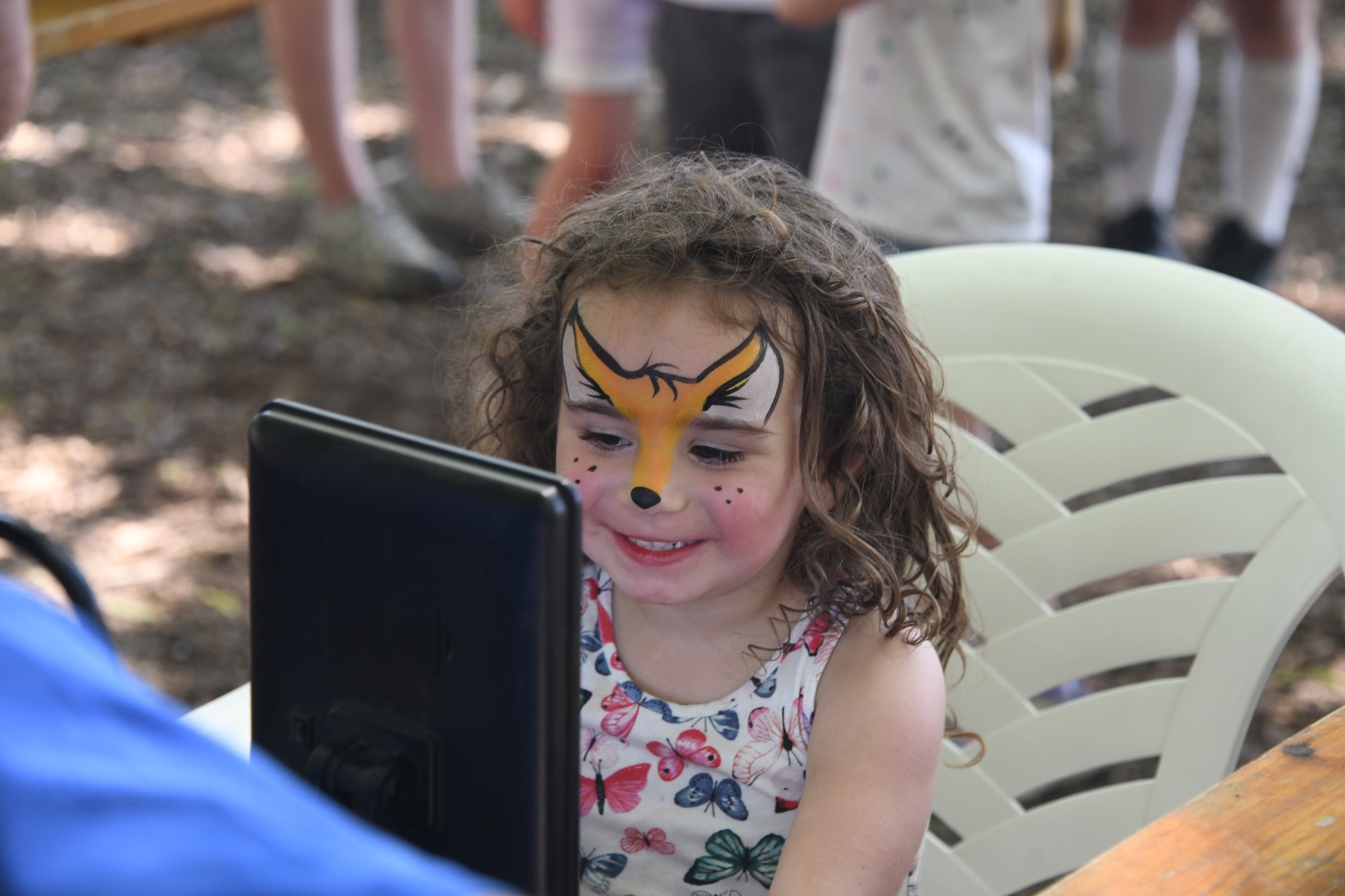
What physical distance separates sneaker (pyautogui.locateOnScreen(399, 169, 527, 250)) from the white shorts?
3.78 feet

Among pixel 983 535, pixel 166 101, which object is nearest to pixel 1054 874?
pixel 983 535

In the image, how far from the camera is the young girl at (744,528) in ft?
3.69

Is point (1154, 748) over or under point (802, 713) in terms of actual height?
under

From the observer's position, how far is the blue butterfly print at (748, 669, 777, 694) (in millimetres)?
1213

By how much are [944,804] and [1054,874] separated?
0.13m

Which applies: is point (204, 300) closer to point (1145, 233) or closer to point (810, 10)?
point (810, 10)

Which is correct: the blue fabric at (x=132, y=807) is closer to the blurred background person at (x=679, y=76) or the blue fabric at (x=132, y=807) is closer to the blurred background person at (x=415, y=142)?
the blurred background person at (x=679, y=76)

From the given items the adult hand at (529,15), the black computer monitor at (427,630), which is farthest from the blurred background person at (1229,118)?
the black computer monitor at (427,630)

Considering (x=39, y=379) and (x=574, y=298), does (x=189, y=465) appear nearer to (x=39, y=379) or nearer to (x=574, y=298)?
(x=39, y=379)

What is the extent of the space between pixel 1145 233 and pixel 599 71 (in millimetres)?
1575

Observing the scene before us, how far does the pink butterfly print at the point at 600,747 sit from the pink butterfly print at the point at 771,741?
0.36 feet

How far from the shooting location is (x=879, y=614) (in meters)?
1.20

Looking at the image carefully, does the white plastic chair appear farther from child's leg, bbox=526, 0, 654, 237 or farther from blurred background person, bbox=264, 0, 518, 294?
blurred background person, bbox=264, 0, 518, 294

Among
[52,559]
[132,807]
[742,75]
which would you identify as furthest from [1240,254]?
[132,807]
